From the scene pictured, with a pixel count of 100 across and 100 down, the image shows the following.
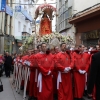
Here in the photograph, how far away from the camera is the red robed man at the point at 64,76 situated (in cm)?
668

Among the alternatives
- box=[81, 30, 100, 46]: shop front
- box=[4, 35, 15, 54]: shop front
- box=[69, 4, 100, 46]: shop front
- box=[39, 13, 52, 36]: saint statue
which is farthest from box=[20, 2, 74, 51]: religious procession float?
box=[4, 35, 15, 54]: shop front

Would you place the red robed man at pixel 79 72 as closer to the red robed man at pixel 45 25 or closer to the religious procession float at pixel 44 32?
the religious procession float at pixel 44 32

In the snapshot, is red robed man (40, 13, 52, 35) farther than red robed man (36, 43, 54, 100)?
Yes

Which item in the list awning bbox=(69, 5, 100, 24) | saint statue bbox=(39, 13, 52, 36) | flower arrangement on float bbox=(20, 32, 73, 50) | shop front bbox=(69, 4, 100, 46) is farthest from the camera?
shop front bbox=(69, 4, 100, 46)

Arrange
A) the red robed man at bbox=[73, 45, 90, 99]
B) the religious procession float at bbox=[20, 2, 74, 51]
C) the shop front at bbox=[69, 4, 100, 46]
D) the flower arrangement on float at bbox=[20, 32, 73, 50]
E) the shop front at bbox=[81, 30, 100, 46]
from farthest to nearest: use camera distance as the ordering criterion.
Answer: the shop front at bbox=[81, 30, 100, 46] → the shop front at bbox=[69, 4, 100, 46] → the religious procession float at bbox=[20, 2, 74, 51] → the flower arrangement on float at bbox=[20, 32, 73, 50] → the red robed man at bbox=[73, 45, 90, 99]

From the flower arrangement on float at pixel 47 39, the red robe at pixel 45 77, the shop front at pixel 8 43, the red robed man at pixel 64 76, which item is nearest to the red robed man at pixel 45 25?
the flower arrangement on float at pixel 47 39

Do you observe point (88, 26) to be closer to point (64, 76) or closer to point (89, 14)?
point (89, 14)

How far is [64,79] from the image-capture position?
6828mm

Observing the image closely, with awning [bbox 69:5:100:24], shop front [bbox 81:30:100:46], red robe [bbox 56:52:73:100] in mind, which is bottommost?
red robe [bbox 56:52:73:100]

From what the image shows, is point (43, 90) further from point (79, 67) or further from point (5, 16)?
point (5, 16)

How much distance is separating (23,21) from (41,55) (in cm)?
3024

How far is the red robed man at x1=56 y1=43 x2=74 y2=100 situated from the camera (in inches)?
263

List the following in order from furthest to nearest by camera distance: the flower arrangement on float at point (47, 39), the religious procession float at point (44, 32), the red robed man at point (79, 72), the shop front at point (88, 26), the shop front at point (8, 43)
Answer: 1. the shop front at point (8, 43)
2. the shop front at point (88, 26)
3. the religious procession float at point (44, 32)
4. the flower arrangement on float at point (47, 39)
5. the red robed man at point (79, 72)

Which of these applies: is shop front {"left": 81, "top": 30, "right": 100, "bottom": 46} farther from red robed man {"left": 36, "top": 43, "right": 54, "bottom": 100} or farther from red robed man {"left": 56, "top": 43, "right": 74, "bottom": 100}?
red robed man {"left": 36, "top": 43, "right": 54, "bottom": 100}
